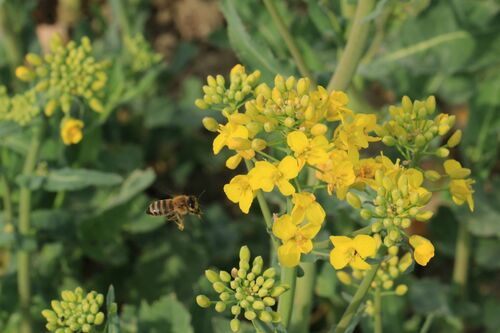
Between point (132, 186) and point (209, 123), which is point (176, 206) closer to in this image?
point (209, 123)

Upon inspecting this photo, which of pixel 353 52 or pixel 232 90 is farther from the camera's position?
pixel 353 52

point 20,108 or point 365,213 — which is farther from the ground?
point 20,108

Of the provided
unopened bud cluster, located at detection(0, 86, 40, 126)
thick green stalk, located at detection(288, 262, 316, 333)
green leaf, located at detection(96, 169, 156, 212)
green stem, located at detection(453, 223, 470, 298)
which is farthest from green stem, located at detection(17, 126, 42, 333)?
green stem, located at detection(453, 223, 470, 298)

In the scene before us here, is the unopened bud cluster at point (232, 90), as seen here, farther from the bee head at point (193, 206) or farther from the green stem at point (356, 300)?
the green stem at point (356, 300)

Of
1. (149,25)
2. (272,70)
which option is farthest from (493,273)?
(149,25)

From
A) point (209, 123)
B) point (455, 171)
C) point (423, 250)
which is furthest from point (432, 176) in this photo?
point (209, 123)

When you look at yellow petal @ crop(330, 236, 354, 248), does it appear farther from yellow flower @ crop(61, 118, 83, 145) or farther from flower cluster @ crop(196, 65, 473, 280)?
yellow flower @ crop(61, 118, 83, 145)

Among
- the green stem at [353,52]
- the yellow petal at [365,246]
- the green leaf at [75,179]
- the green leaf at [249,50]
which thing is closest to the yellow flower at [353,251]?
the yellow petal at [365,246]
